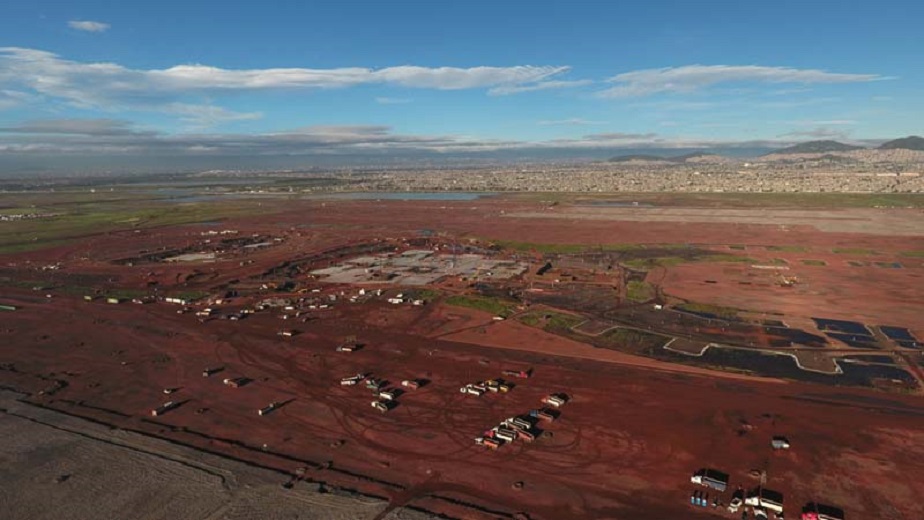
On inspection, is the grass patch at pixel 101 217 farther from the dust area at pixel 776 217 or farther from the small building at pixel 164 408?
the dust area at pixel 776 217

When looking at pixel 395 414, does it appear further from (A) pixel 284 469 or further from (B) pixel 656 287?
(B) pixel 656 287

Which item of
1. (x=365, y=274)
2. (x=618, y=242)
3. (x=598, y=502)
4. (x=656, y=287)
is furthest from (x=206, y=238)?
(x=598, y=502)

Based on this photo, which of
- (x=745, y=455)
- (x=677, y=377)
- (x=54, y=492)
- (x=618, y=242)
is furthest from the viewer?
(x=618, y=242)

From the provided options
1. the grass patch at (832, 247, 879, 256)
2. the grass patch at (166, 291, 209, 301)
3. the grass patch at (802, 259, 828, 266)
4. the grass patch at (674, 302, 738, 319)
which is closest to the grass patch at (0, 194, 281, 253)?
the grass patch at (166, 291, 209, 301)

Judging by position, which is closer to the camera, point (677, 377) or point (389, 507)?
Result: point (389, 507)

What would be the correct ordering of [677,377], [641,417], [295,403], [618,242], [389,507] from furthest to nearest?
[618,242] < [677,377] < [295,403] < [641,417] < [389,507]

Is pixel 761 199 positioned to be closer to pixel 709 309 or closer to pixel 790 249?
pixel 790 249

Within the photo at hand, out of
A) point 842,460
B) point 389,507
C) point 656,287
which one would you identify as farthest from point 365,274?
point 842,460
